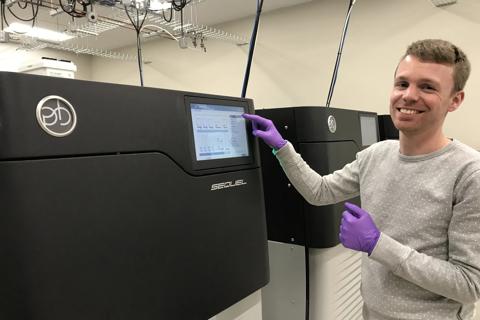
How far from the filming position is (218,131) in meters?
0.83

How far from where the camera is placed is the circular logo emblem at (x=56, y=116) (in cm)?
52

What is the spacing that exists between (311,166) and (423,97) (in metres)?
0.44

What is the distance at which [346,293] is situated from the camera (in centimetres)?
141

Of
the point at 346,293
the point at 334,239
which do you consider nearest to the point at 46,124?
the point at 334,239

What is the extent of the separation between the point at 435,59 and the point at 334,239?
0.66 metres

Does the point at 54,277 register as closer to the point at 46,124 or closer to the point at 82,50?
the point at 46,124

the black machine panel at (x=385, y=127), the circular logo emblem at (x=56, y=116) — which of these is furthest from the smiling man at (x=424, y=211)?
the black machine panel at (x=385, y=127)

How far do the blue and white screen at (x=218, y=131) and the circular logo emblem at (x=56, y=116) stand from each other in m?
0.26

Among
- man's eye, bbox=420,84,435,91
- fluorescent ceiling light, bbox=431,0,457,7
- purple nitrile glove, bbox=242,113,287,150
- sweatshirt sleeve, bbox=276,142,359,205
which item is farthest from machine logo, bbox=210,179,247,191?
fluorescent ceiling light, bbox=431,0,457,7

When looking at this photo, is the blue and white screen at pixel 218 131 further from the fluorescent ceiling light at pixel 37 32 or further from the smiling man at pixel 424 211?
the fluorescent ceiling light at pixel 37 32

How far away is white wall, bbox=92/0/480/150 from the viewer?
2512mm

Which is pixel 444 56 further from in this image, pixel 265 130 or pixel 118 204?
pixel 118 204

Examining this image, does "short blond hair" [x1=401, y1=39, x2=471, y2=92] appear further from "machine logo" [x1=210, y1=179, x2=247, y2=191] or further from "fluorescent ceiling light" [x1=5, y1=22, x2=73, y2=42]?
"fluorescent ceiling light" [x1=5, y1=22, x2=73, y2=42]

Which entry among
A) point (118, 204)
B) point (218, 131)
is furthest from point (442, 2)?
point (118, 204)
